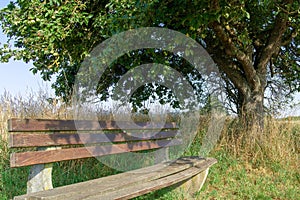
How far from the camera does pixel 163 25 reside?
16.8ft

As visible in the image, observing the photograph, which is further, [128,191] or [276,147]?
[276,147]

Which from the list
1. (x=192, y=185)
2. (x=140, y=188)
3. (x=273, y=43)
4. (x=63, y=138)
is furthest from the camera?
(x=273, y=43)

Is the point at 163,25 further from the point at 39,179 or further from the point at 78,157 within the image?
the point at 39,179

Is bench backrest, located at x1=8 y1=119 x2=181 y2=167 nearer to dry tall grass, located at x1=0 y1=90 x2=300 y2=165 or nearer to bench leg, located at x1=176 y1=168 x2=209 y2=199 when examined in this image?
bench leg, located at x1=176 y1=168 x2=209 y2=199

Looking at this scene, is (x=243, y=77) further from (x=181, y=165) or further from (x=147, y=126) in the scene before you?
(x=181, y=165)

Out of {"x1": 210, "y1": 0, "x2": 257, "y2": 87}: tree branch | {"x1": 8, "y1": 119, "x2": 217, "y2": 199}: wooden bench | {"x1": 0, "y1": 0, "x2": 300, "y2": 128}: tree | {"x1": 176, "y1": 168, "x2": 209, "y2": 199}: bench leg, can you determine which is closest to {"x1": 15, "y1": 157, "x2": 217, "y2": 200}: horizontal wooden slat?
{"x1": 8, "y1": 119, "x2": 217, "y2": 199}: wooden bench

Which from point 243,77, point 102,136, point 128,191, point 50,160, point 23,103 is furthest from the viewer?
point 243,77

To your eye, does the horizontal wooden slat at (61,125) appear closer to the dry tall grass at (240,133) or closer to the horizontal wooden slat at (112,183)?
the horizontal wooden slat at (112,183)

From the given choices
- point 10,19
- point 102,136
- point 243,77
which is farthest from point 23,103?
point 243,77

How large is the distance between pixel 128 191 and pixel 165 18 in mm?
3024

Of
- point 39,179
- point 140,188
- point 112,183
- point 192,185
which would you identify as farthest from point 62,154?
point 192,185

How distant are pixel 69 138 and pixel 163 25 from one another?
2.85 m

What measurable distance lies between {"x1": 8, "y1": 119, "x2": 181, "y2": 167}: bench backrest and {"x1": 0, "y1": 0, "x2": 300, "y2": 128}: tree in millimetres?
1481

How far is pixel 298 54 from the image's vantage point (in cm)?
788
